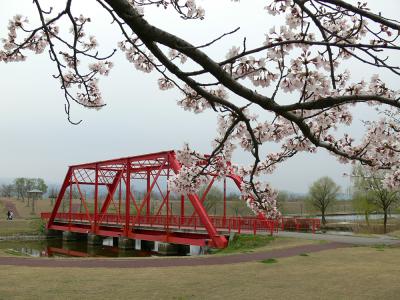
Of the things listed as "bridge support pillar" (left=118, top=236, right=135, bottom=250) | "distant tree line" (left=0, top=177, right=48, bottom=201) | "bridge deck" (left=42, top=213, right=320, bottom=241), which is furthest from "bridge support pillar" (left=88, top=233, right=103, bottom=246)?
"distant tree line" (left=0, top=177, right=48, bottom=201)

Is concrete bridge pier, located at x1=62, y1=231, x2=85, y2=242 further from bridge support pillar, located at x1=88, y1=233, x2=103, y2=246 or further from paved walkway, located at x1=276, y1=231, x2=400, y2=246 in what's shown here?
paved walkway, located at x1=276, y1=231, x2=400, y2=246

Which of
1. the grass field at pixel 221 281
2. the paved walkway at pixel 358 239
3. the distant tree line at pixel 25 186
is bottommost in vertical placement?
the paved walkway at pixel 358 239

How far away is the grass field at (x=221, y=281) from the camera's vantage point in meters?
8.36

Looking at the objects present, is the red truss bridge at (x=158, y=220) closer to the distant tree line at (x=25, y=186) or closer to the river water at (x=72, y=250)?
the river water at (x=72, y=250)

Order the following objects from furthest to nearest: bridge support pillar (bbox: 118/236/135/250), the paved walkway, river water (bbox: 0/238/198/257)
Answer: bridge support pillar (bbox: 118/236/135/250) → river water (bbox: 0/238/198/257) → the paved walkway

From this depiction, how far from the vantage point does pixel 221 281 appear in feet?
32.4

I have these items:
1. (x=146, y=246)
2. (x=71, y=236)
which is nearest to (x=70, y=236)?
(x=71, y=236)

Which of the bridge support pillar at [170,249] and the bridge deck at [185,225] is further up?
the bridge deck at [185,225]

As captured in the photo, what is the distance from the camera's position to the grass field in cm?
836

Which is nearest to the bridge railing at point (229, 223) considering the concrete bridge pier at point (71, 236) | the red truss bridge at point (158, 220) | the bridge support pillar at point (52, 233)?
the red truss bridge at point (158, 220)

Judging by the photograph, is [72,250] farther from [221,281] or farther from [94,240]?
[221,281]

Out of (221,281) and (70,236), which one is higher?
(221,281)

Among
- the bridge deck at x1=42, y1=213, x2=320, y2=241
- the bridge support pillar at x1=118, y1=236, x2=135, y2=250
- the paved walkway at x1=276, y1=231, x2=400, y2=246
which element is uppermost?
the bridge deck at x1=42, y1=213, x2=320, y2=241

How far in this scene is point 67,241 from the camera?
3350cm
